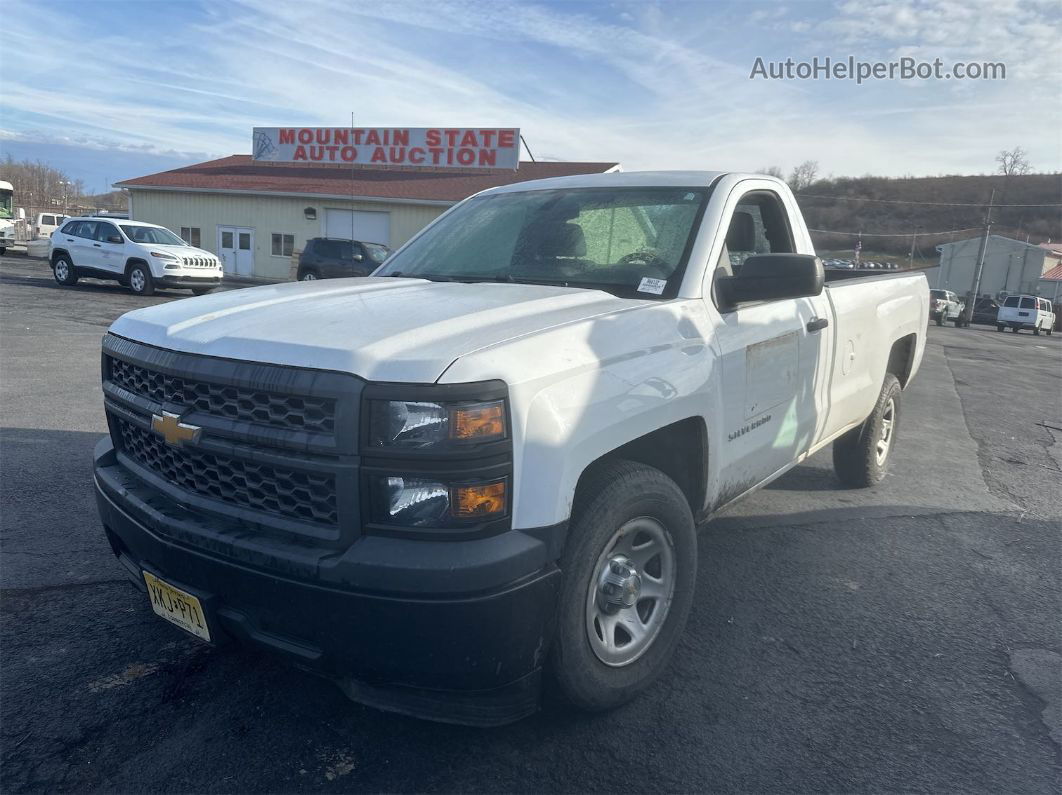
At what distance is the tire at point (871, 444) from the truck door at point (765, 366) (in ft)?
4.24

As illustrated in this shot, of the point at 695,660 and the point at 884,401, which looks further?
the point at 884,401

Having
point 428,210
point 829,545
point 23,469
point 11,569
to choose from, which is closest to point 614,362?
point 829,545

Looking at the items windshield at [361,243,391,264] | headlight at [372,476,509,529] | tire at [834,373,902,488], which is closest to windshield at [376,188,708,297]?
headlight at [372,476,509,529]

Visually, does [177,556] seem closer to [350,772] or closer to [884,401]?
[350,772]

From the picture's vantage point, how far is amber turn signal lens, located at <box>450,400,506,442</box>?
206cm

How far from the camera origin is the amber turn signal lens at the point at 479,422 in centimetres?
206

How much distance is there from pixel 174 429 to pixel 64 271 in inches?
798

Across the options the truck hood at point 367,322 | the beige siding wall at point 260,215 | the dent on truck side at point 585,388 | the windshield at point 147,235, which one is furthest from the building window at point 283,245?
the dent on truck side at point 585,388

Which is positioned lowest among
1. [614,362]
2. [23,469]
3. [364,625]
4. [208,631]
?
[23,469]

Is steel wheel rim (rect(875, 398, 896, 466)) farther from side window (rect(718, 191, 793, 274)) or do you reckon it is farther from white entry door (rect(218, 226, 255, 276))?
white entry door (rect(218, 226, 255, 276))

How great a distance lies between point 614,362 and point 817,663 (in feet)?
5.15

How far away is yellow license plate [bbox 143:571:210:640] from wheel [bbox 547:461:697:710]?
106 cm

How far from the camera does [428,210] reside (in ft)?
94.7

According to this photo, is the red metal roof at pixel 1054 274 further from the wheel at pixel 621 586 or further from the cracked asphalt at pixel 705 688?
the wheel at pixel 621 586
